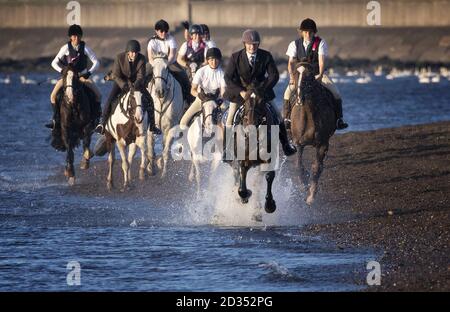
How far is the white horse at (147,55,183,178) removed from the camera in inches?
1013

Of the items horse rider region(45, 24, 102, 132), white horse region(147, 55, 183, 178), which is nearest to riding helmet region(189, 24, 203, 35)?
white horse region(147, 55, 183, 178)

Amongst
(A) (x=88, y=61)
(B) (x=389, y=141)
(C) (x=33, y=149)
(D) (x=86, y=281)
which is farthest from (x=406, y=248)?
(C) (x=33, y=149)

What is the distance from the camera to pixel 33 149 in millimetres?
35781

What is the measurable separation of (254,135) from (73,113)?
23.4 feet

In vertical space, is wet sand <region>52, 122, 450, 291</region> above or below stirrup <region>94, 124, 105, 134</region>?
below

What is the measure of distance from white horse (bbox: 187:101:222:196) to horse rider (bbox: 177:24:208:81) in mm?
3615

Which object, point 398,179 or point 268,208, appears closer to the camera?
point 268,208

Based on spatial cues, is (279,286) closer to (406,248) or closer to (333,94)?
(406,248)

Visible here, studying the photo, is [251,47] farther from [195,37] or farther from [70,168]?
[195,37]

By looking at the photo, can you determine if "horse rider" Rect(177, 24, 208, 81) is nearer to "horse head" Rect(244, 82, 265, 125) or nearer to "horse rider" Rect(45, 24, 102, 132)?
"horse rider" Rect(45, 24, 102, 132)

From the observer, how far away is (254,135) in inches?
778
